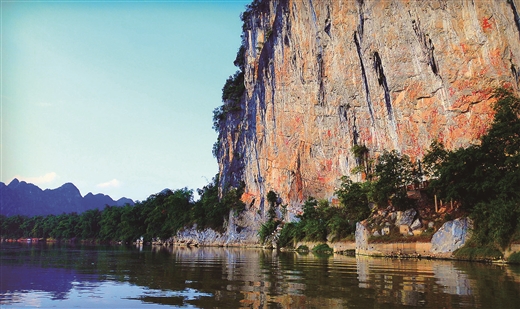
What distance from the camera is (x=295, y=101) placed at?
150 ft

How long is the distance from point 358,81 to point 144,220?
54.7 meters

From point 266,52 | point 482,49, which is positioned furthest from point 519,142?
point 266,52

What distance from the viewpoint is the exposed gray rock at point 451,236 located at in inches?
816

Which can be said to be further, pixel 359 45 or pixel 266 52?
pixel 266 52

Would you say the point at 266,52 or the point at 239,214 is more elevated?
the point at 266,52

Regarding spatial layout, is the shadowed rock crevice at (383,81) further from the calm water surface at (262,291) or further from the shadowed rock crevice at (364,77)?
the calm water surface at (262,291)

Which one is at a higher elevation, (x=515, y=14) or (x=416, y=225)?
(x=515, y=14)

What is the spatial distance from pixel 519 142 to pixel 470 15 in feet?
28.2

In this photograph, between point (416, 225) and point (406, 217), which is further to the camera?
point (406, 217)

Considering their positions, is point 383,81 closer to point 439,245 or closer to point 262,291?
point 439,245

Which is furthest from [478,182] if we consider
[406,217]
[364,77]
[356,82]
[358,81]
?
[356,82]

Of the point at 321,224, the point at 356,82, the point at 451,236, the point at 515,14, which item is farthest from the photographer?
the point at 356,82

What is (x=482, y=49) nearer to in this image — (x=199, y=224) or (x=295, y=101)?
(x=295, y=101)

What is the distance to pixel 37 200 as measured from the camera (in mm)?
179750
